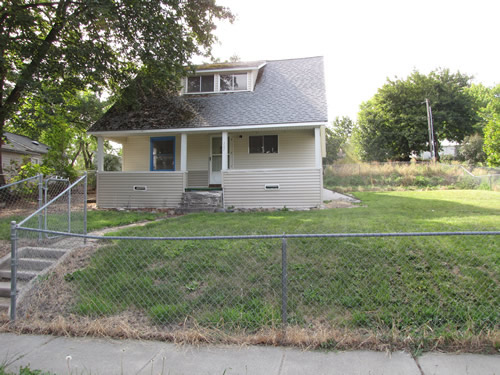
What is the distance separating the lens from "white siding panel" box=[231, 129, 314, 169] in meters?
13.4

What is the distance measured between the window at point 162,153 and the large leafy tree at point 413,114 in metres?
26.5

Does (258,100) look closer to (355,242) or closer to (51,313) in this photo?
(355,242)

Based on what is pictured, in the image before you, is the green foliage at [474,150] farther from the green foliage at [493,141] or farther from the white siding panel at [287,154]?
the white siding panel at [287,154]

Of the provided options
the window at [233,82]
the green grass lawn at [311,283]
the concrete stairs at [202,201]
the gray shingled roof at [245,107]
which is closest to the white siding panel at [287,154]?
the gray shingled roof at [245,107]

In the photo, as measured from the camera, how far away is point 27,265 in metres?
5.22

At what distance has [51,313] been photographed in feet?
13.5

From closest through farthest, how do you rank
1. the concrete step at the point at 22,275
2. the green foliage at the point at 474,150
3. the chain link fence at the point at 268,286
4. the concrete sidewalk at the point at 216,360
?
the concrete sidewalk at the point at 216,360
the chain link fence at the point at 268,286
the concrete step at the point at 22,275
the green foliage at the point at 474,150

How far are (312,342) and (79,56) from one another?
447 inches

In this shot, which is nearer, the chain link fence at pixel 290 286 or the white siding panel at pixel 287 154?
the chain link fence at pixel 290 286

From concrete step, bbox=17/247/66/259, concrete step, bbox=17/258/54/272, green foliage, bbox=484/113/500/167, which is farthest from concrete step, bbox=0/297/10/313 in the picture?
green foliage, bbox=484/113/500/167

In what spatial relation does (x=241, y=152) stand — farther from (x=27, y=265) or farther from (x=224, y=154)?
(x=27, y=265)

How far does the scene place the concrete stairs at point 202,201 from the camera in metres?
11.5

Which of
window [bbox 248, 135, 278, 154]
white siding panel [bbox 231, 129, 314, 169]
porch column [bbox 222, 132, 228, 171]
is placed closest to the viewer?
porch column [bbox 222, 132, 228, 171]

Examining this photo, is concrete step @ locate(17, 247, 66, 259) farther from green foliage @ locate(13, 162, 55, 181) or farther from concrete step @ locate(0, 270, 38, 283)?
green foliage @ locate(13, 162, 55, 181)
